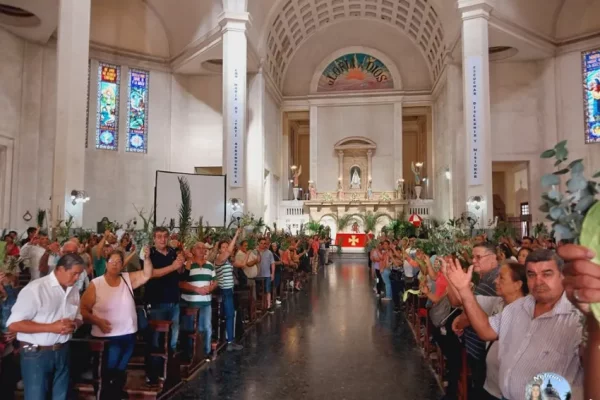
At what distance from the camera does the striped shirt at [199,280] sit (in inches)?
216

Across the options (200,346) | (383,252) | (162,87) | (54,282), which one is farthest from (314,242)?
(54,282)

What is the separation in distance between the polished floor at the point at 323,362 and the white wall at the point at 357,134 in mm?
19190

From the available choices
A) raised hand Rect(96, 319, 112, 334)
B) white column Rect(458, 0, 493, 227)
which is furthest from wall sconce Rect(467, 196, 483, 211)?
raised hand Rect(96, 319, 112, 334)

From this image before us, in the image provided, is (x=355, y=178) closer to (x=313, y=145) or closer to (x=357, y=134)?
(x=357, y=134)

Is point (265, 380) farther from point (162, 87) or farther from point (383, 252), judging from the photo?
point (162, 87)

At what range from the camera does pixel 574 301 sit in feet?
4.11

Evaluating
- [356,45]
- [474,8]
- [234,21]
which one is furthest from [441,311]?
[356,45]

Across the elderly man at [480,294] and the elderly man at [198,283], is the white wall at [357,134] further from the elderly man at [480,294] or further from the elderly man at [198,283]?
the elderly man at [480,294]

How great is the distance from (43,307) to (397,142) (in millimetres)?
25885

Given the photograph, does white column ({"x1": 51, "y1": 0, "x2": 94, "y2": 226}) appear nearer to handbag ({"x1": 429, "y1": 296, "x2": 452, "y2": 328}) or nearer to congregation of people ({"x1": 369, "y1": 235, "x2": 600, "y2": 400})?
handbag ({"x1": 429, "y1": 296, "x2": 452, "y2": 328})

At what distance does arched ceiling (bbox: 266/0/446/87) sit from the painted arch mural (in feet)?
4.59

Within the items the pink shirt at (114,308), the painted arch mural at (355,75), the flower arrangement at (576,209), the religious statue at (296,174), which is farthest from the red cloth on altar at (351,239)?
the flower arrangement at (576,209)

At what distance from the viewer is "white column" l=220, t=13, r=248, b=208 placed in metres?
16.3

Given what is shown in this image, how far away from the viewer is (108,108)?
64.7ft
